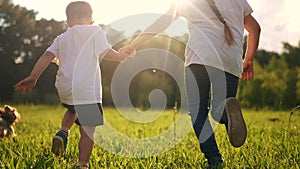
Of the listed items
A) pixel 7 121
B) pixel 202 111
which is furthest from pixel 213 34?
pixel 7 121

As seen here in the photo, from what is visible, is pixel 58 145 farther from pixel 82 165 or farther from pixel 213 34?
pixel 213 34

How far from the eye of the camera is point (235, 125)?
3438 mm

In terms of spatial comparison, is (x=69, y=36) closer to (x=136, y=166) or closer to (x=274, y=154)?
(x=136, y=166)

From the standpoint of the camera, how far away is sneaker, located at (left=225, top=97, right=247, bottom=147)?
343 cm

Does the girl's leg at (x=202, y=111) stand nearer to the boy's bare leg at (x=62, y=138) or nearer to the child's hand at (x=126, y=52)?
the child's hand at (x=126, y=52)

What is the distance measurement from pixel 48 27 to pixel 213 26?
30.4 m

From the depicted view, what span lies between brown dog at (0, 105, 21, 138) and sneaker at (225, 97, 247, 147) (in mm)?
4687

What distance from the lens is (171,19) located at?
3.99 metres

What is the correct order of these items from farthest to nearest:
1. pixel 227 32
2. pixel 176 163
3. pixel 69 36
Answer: pixel 176 163 < pixel 69 36 < pixel 227 32

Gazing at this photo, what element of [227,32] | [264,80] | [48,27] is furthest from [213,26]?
[48,27]

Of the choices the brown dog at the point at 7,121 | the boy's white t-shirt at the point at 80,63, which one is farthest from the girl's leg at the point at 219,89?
the brown dog at the point at 7,121

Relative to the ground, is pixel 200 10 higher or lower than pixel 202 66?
higher

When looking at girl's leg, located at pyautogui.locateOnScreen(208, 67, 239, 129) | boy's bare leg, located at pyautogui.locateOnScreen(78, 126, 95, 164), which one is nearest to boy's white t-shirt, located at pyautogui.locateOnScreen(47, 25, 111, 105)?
boy's bare leg, located at pyautogui.locateOnScreen(78, 126, 95, 164)

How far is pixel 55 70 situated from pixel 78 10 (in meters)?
27.4
